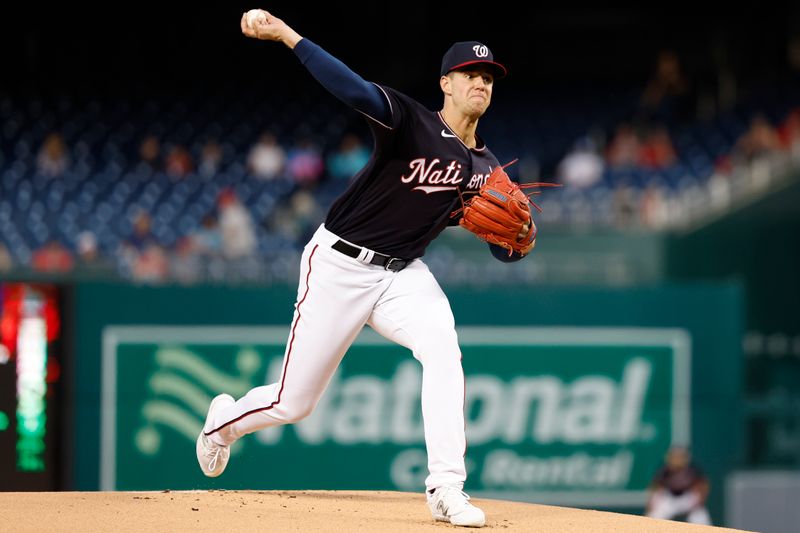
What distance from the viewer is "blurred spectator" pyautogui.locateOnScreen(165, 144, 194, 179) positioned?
41.1ft

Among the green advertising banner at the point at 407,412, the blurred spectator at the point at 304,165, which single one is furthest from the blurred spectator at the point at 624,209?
the blurred spectator at the point at 304,165

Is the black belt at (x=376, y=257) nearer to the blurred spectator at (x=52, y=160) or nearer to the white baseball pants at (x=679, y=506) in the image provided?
the white baseball pants at (x=679, y=506)

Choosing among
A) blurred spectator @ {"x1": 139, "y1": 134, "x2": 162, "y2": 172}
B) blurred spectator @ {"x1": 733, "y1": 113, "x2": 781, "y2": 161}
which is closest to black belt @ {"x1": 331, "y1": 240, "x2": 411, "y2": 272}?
blurred spectator @ {"x1": 139, "y1": 134, "x2": 162, "y2": 172}

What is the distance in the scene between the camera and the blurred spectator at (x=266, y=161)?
12.8m

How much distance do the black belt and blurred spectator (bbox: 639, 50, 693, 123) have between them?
11.5m

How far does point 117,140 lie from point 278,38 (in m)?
9.98

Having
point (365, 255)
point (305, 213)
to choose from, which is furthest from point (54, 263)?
point (365, 255)

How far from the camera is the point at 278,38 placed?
4238mm

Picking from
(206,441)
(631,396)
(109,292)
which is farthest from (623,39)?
(206,441)

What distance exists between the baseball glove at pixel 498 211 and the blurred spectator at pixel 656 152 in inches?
356

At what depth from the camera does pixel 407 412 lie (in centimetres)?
845

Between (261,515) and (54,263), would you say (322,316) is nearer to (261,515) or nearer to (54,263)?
(261,515)

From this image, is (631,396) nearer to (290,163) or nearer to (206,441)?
(206,441)

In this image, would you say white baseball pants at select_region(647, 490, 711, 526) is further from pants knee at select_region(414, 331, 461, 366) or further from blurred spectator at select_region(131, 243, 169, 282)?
pants knee at select_region(414, 331, 461, 366)
